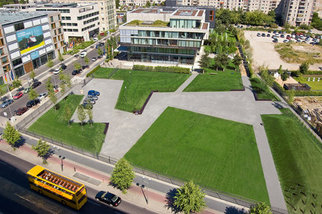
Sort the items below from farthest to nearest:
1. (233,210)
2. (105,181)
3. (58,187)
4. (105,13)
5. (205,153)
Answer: (105,13)
(205,153)
(105,181)
(233,210)
(58,187)

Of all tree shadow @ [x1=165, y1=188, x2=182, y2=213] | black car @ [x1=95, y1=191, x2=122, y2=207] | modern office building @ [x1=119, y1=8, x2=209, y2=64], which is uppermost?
modern office building @ [x1=119, y1=8, x2=209, y2=64]

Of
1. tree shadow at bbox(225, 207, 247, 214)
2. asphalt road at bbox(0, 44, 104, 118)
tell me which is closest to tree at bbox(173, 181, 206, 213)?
tree shadow at bbox(225, 207, 247, 214)

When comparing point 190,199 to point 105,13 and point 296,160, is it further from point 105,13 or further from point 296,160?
point 105,13

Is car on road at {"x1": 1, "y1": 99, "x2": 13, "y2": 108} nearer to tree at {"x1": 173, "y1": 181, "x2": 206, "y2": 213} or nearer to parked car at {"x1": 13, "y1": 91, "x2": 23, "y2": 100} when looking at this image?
parked car at {"x1": 13, "y1": 91, "x2": 23, "y2": 100}

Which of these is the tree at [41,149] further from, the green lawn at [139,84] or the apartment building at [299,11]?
the apartment building at [299,11]

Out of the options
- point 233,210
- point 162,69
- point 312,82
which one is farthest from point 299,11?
point 233,210
